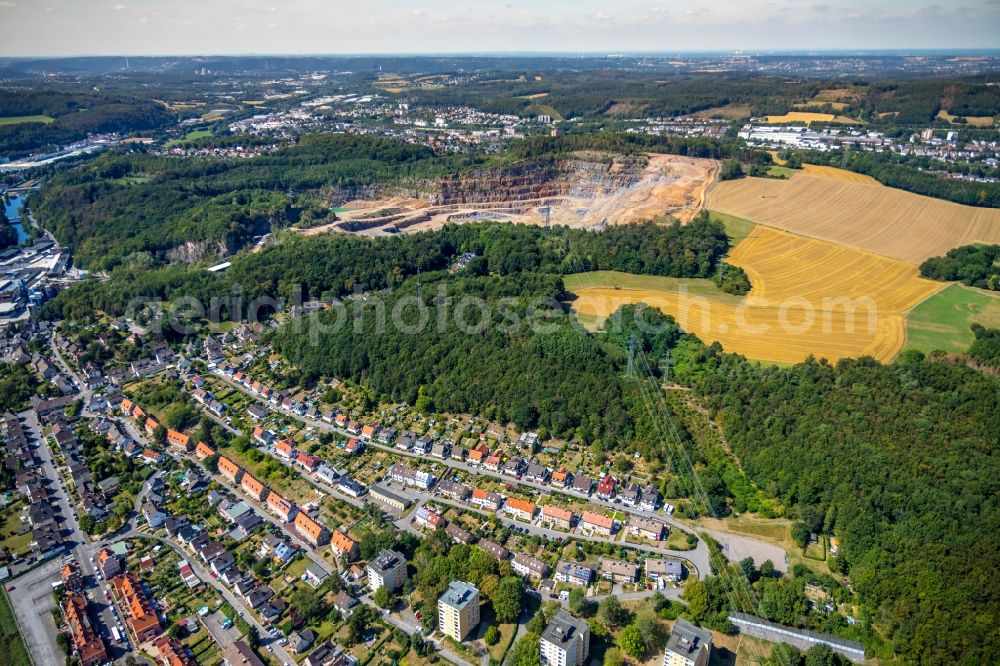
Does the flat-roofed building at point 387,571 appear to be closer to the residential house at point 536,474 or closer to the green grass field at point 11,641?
the residential house at point 536,474

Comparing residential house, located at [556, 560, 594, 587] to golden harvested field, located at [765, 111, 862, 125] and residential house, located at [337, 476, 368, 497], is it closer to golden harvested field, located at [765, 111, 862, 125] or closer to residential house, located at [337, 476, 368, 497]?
residential house, located at [337, 476, 368, 497]

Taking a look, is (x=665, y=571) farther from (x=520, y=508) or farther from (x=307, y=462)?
(x=307, y=462)

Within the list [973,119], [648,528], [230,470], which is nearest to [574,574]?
[648,528]

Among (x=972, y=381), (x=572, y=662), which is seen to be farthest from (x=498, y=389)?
(x=972, y=381)

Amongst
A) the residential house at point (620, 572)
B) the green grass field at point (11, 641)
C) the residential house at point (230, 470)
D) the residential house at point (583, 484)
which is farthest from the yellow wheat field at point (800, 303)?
the green grass field at point (11, 641)

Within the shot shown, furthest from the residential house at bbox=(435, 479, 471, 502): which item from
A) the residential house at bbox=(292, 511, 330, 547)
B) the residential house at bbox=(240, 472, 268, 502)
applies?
the residential house at bbox=(240, 472, 268, 502)

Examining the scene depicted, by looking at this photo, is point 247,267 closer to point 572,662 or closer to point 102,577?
point 102,577
